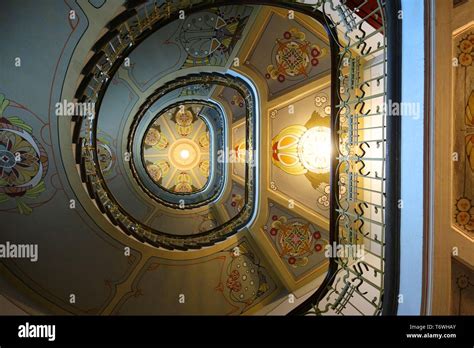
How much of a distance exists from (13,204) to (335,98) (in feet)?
15.0

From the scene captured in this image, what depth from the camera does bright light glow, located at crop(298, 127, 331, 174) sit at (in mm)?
7145

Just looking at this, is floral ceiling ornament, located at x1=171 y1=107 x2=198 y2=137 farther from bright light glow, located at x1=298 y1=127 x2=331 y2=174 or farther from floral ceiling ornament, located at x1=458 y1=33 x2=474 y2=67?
floral ceiling ornament, located at x1=458 y1=33 x2=474 y2=67

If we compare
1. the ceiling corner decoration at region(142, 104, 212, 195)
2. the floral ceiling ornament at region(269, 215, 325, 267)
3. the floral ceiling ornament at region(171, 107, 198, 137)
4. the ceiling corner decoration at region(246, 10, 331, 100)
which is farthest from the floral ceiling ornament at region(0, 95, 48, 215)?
the floral ceiling ornament at region(171, 107, 198, 137)

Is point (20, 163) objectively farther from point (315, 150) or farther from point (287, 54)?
point (315, 150)

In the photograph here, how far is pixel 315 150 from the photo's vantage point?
286 inches

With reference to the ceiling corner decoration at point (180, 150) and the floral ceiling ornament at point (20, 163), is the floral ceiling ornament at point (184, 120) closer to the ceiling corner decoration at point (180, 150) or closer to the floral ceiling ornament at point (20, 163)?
the ceiling corner decoration at point (180, 150)

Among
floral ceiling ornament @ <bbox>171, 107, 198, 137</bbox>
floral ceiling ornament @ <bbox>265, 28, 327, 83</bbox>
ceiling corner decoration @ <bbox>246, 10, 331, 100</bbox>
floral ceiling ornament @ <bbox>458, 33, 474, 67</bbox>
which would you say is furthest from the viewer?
floral ceiling ornament @ <bbox>171, 107, 198, 137</bbox>

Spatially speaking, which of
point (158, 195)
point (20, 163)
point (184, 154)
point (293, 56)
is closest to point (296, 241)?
point (293, 56)

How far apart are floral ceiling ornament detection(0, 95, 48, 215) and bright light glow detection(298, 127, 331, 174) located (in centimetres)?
498

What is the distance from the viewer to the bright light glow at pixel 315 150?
7145 millimetres

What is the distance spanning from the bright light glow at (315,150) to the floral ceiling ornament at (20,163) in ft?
16.3

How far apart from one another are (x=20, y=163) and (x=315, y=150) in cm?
543

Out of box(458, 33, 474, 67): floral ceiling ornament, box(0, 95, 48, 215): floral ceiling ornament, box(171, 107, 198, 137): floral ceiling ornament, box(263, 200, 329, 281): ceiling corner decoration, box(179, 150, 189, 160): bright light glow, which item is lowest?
box(263, 200, 329, 281): ceiling corner decoration
